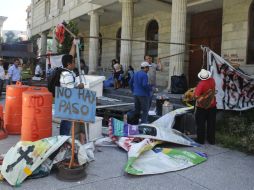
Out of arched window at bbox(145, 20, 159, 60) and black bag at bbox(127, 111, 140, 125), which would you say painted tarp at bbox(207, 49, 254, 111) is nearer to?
black bag at bbox(127, 111, 140, 125)

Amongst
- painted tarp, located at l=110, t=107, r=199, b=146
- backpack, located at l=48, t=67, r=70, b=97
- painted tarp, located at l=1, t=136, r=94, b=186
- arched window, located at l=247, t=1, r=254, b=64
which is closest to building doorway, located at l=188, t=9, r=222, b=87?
arched window, located at l=247, t=1, r=254, b=64

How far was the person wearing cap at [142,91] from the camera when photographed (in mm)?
7945

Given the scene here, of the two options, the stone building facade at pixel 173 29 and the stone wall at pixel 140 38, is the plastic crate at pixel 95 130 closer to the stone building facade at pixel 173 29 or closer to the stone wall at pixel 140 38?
the stone building facade at pixel 173 29

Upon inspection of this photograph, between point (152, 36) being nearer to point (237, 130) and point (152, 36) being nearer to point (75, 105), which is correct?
point (237, 130)

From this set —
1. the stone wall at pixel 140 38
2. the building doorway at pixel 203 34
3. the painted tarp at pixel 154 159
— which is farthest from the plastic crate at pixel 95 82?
the stone wall at pixel 140 38

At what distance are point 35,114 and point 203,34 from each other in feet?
36.9

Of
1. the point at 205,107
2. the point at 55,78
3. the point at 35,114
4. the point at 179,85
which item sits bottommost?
the point at 35,114

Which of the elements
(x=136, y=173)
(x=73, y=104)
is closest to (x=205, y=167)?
(x=136, y=173)

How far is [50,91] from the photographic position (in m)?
6.20

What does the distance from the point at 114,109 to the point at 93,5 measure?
445 inches

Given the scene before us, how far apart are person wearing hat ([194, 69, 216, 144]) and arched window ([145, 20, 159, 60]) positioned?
10.6 metres

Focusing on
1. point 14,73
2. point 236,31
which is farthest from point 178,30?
point 14,73

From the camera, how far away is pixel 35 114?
591cm

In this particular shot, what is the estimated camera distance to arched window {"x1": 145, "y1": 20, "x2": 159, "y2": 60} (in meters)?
17.5
